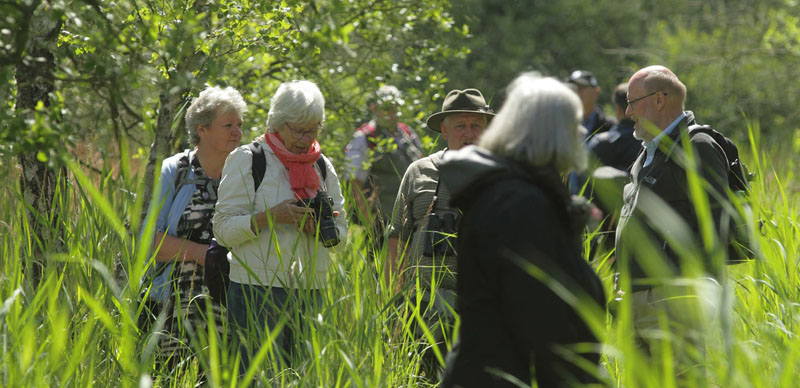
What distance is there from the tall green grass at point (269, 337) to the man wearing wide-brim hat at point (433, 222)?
0.25 meters

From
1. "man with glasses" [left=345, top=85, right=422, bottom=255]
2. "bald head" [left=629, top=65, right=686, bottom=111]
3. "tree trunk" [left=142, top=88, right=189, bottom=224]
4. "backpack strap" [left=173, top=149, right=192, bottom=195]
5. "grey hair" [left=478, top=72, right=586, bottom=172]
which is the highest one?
"grey hair" [left=478, top=72, right=586, bottom=172]

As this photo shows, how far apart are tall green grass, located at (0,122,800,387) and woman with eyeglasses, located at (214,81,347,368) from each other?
0.18 meters

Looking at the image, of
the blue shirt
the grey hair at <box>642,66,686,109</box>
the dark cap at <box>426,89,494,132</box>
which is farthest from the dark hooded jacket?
the dark cap at <box>426,89,494,132</box>

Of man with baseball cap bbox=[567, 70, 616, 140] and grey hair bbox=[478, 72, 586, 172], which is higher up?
grey hair bbox=[478, 72, 586, 172]

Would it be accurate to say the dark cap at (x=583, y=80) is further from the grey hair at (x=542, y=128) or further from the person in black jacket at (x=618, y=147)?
the grey hair at (x=542, y=128)

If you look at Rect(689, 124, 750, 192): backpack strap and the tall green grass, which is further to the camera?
Rect(689, 124, 750, 192): backpack strap

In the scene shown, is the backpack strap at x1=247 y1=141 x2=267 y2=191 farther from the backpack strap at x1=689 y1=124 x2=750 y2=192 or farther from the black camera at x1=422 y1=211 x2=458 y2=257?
the backpack strap at x1=689 y1=124 x2=750 y2=192

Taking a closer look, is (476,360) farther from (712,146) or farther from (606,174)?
(712,146)

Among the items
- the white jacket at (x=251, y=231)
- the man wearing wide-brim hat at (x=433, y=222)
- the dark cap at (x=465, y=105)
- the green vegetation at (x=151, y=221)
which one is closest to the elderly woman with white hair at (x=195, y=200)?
the green vegetation at (x=151, y=221)

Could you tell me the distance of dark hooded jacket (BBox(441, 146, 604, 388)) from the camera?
2398 mm

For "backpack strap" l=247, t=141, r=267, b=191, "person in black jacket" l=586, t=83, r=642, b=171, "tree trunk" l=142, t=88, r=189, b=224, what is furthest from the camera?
"person in black jacket" l=586, t=83, r=642, b=171

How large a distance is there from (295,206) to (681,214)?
158 centimetres

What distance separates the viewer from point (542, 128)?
2486mm

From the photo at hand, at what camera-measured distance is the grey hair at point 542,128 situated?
8.13 ft
